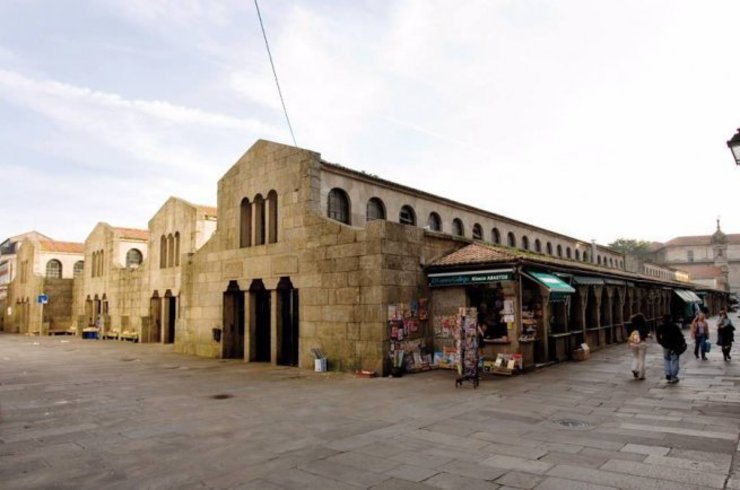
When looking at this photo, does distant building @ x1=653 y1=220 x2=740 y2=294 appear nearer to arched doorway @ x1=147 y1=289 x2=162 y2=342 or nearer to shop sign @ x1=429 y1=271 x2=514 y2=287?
arched doorway @ x1=147 y1=289 x2=162 y2=342

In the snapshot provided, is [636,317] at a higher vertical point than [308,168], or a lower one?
lower

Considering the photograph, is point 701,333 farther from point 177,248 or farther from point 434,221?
point 177,248

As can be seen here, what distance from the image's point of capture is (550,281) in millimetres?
14953

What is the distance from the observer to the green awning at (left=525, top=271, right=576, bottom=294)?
14398 millimetres

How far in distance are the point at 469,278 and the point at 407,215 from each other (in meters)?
8.97

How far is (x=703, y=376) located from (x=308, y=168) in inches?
529

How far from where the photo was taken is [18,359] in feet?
67.9

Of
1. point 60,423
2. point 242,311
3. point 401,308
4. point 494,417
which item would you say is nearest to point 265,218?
point 242,311

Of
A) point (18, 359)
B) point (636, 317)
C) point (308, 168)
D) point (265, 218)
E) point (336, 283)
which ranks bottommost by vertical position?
point (18, 359)

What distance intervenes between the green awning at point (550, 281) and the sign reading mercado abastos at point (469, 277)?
800 millimetres

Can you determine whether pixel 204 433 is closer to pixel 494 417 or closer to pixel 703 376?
pixel 494 417

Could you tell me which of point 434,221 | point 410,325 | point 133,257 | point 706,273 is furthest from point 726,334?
point 706,273

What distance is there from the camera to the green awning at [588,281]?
1778 cm

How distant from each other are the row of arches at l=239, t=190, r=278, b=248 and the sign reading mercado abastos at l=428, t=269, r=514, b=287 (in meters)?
6.44
